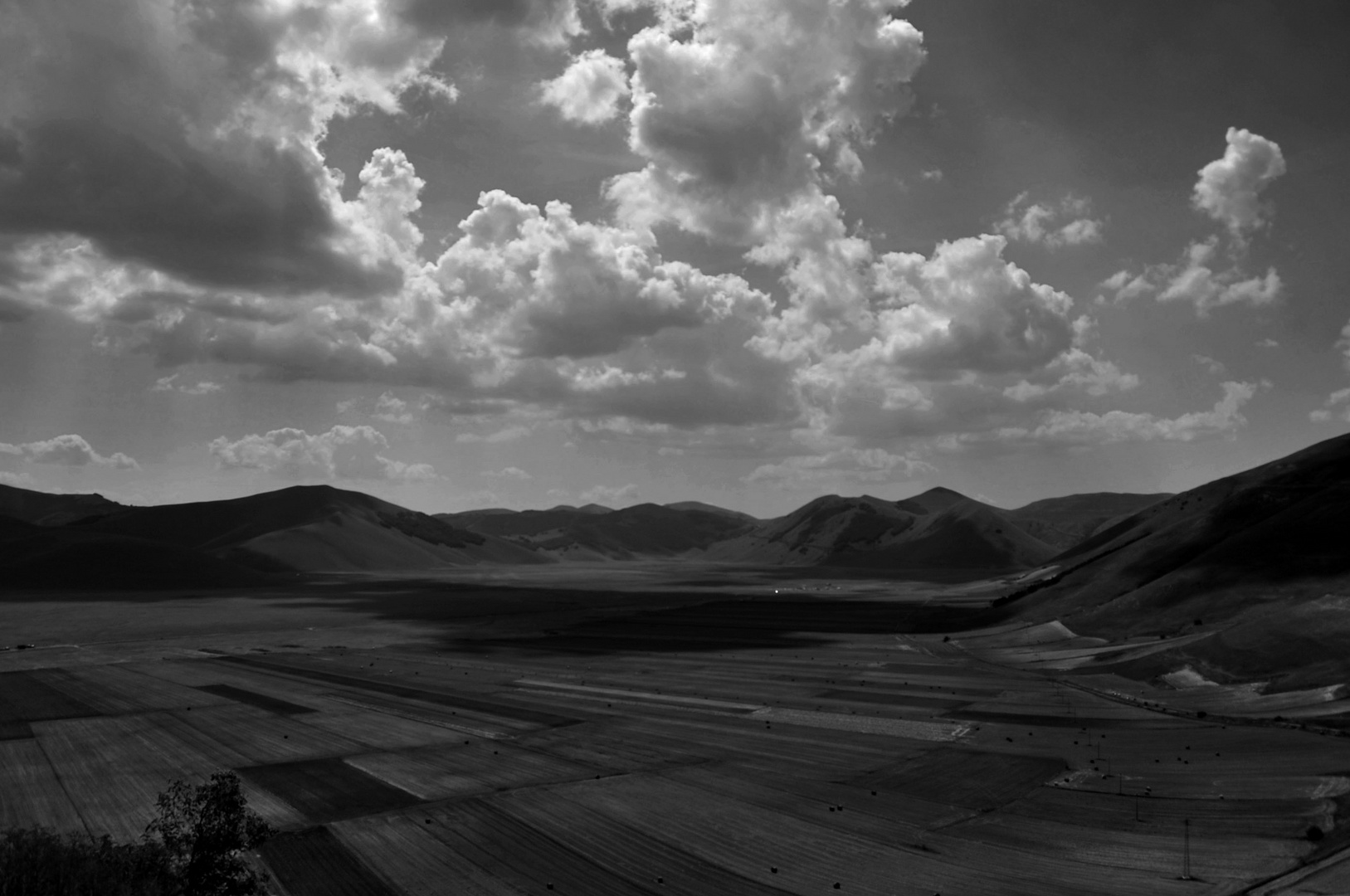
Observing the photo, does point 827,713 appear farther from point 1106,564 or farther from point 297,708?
point 1106,564

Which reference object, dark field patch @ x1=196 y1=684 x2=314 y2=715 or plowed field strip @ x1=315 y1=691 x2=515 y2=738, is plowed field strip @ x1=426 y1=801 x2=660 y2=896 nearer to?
plowed field strip @ x1=315 y1=691 x2=515 y2=738

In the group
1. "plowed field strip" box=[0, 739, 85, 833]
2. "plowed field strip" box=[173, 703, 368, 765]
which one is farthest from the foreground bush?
"plowed field strip" box=[173, 703, 368, 765]

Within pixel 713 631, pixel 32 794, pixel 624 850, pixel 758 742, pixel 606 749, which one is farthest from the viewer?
pixel 713 631

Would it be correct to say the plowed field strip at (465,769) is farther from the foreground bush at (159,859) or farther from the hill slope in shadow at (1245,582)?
the hill slope in shadow at (1245,582)

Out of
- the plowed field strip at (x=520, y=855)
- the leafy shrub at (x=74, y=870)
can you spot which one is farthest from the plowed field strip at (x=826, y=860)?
the leafy shrub at (x=74, y=870)

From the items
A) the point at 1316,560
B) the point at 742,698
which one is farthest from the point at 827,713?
the point at 1316,560

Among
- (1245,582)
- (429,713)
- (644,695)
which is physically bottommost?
(644,695)

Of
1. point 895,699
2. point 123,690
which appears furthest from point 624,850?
point 123,690

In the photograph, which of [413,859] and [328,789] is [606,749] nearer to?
[328,789]
